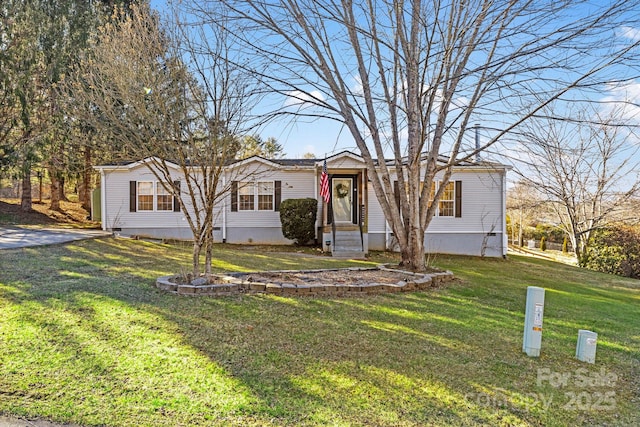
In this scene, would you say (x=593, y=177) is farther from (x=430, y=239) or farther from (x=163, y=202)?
(x=163, y=202)

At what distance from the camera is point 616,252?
1439 cm

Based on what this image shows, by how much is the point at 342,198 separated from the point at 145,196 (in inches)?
305

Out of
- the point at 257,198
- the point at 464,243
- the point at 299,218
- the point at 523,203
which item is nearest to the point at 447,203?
the point at 464,243

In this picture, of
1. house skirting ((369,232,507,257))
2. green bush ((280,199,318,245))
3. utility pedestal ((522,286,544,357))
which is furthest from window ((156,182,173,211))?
utility pedestal ((522,286,544,357))

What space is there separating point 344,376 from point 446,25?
691 cm

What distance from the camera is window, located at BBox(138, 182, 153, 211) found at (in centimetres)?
1477

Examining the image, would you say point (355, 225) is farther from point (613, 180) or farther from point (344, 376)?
point (613, 180)

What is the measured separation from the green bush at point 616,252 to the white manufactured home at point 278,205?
3.71 meters

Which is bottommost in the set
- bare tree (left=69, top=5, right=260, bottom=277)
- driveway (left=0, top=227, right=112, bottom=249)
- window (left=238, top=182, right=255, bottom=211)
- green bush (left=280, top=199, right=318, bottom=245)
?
driveway (left=0, top=227, right=112, bottom=249)

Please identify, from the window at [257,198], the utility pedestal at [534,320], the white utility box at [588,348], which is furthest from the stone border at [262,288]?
the window at [257,198]

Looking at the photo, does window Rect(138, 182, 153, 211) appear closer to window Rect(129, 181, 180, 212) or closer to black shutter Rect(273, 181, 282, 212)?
window Rect(129, 181, 180, 212)

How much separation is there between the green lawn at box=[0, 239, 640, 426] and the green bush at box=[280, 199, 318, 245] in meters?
7.71

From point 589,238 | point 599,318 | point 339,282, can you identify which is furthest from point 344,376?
point 589,238

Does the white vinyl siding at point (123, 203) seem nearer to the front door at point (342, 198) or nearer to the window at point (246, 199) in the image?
the window at point (246, 199)
